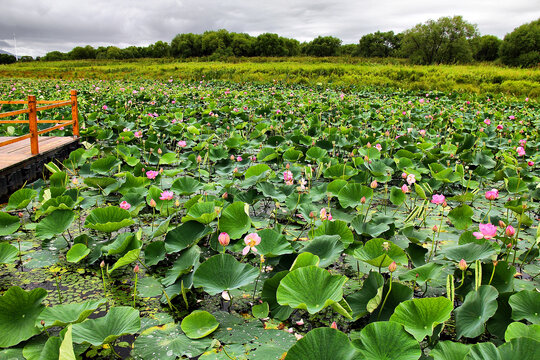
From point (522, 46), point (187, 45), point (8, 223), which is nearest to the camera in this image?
point (8, 223)

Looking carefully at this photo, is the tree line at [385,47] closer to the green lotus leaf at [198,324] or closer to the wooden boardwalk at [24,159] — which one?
A: the wooden boardwalk at [24,159]

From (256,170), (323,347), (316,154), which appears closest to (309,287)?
(323,347)

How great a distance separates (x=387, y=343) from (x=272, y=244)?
0.70 m

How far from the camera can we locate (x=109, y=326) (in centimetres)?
131

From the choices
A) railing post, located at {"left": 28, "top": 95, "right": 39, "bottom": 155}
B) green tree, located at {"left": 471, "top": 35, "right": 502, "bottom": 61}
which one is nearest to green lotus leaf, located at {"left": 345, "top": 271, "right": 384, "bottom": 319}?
railing post, located at {"left": 28, "top": 95, "right": 39, "bottom": 155}

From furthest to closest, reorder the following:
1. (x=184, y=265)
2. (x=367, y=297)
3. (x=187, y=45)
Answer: (x=187, y=45) < (x=184, y=265) < (x=367, y=297)

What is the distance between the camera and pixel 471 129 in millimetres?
5270

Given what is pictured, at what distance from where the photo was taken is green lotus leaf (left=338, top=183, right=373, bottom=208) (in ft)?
7.95

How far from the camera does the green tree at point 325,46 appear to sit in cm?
→ 5128

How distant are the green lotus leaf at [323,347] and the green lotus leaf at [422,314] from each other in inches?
10.0

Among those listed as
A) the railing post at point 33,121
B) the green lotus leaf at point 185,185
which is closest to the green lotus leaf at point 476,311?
the green lotus leaf at point 185,185

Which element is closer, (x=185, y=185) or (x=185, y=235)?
(x=185, y=235)

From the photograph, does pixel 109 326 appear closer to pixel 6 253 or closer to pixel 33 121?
pixel 6 253

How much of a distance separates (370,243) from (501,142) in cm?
399
